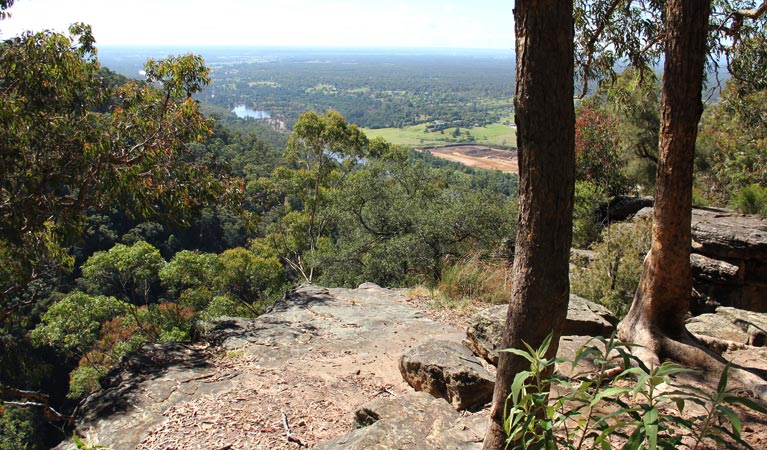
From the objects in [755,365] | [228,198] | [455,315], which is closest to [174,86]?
[228,198]

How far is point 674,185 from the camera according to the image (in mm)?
3920

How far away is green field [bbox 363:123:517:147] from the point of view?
78938mm

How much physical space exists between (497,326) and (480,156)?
61.6m

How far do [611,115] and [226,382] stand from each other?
13148 mm

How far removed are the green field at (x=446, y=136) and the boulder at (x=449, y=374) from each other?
227 ft

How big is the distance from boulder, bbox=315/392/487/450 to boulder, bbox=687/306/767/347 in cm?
368

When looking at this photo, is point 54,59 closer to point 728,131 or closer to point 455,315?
point 455,315

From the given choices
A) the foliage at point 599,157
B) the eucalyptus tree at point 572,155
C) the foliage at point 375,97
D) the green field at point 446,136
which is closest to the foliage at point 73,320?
the eucalyptus tree at point 572,155

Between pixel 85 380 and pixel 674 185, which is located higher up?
pixel 674 185

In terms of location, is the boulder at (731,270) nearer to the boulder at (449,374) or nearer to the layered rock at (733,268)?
the layered rock at (733,268)

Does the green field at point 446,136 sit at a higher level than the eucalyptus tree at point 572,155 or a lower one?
lower

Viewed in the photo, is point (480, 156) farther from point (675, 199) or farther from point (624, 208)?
point (675, 199)

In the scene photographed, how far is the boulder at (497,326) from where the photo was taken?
4758 millimetres

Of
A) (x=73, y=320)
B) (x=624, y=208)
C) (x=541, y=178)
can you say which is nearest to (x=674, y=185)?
(x=541, y=178)
